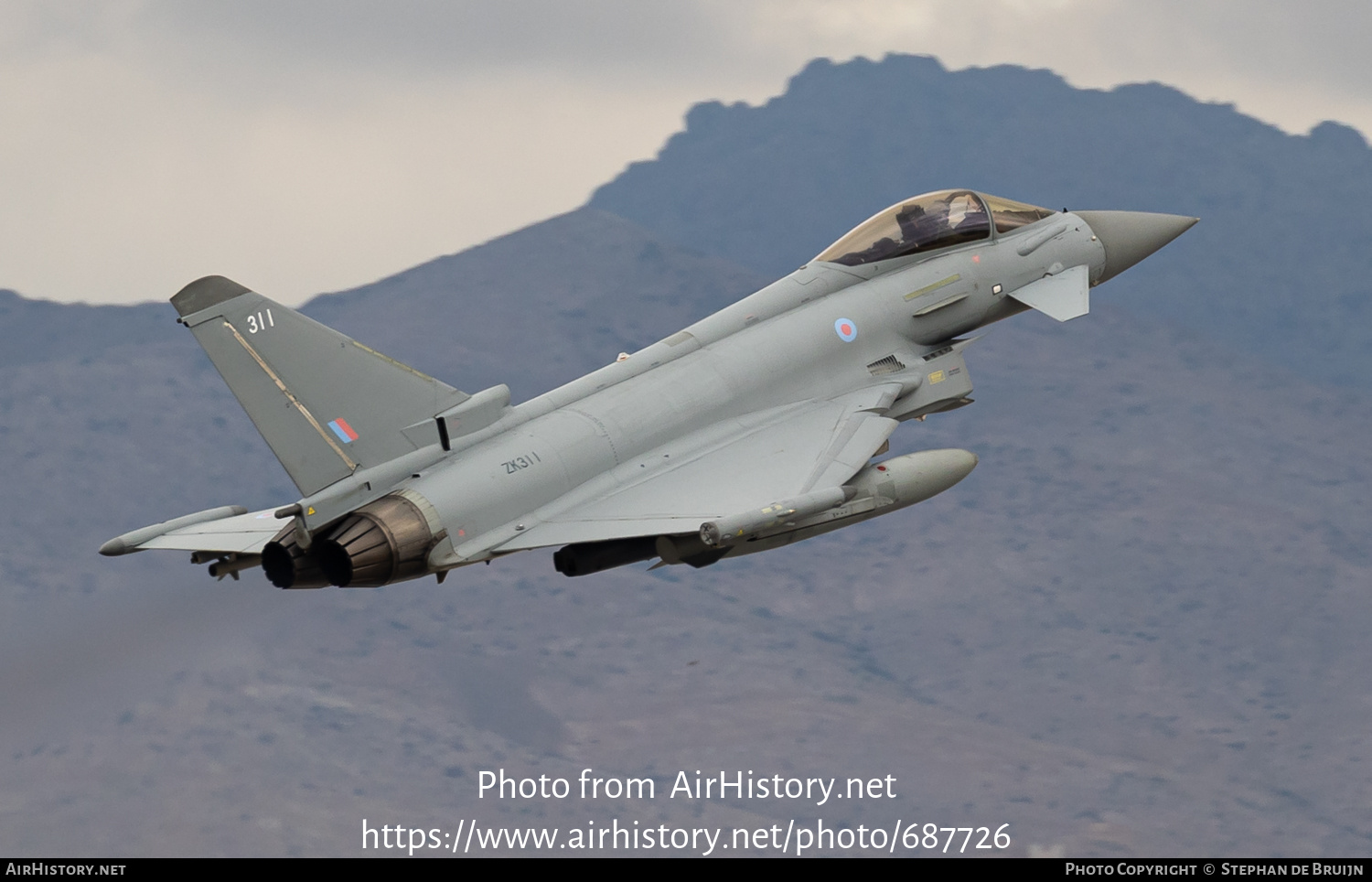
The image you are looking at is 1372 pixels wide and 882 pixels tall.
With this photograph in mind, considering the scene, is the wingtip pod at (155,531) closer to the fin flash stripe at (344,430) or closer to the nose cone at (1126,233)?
the fin flash stripe at (344,430)

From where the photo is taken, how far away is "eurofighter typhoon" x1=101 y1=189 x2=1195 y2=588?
24.2 m

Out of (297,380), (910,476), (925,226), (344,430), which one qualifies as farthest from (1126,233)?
(297,380)

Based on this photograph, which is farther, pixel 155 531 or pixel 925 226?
pixel 925 226

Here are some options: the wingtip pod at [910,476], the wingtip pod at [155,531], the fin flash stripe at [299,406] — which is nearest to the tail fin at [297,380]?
the fin flash stripe at [299,406]

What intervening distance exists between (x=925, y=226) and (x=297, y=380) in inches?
434

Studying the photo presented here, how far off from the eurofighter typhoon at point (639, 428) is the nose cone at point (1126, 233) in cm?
173

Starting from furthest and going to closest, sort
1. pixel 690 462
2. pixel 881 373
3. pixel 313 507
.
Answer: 1. pixel 881 373
2. pixel 690 462
3. pixel 313 507

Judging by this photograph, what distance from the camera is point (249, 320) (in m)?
24.2

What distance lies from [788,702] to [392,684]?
40.3 metres

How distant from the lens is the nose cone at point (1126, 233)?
31.8 meters

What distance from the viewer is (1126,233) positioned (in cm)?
3200

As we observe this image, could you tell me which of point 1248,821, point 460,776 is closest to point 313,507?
point 460,776

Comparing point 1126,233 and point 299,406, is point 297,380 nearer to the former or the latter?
point 299,406
